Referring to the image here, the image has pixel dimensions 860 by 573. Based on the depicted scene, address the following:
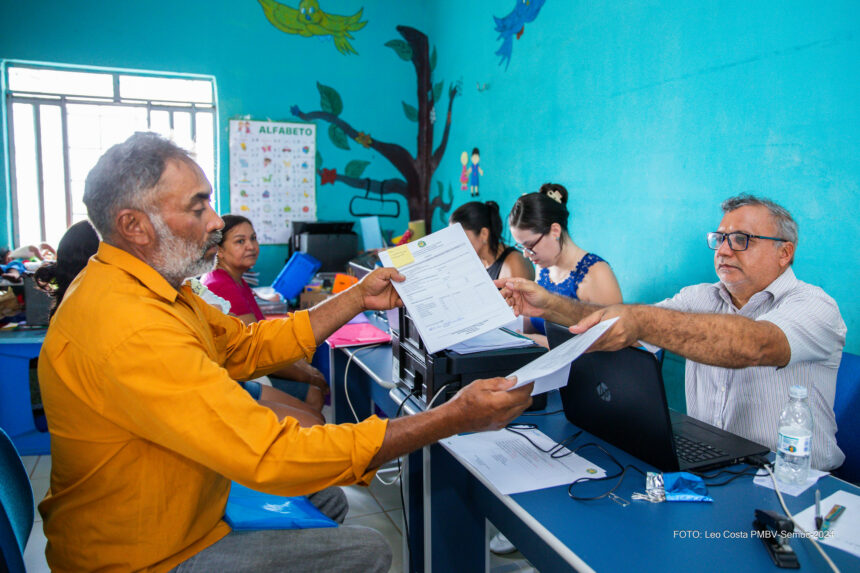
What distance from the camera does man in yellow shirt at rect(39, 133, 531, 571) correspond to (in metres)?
1.04

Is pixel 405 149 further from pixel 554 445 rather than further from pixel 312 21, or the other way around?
pixel 554 445

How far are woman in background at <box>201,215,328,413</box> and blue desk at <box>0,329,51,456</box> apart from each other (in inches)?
35.6

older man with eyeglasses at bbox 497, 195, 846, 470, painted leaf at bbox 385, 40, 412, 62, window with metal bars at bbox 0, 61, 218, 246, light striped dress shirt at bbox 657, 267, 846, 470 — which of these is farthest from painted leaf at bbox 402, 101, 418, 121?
light striped dress shirt at bbox 657, 267, 846, 470

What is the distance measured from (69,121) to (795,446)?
18.7 feet

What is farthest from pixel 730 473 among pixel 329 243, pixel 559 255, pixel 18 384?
pixel 329 243

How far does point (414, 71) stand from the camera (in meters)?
5.62

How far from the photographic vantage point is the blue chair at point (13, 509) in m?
0.97

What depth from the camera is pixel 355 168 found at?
18.2 feet

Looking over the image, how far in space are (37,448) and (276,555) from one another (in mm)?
2468

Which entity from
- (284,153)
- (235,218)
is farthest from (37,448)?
(284,153)

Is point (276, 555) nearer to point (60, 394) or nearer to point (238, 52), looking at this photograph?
point (60, 394)

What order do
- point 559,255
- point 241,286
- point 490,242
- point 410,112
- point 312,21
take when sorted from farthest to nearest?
point 410,112
point 312,21
point 490,242
point 241,286
point 559,255

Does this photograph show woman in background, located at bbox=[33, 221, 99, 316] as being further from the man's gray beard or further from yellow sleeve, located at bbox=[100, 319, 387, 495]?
yellow sleeve, located at bbox=[100, 319, 387, 495]

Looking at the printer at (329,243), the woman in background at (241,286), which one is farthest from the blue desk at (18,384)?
the printer at (329,243)
